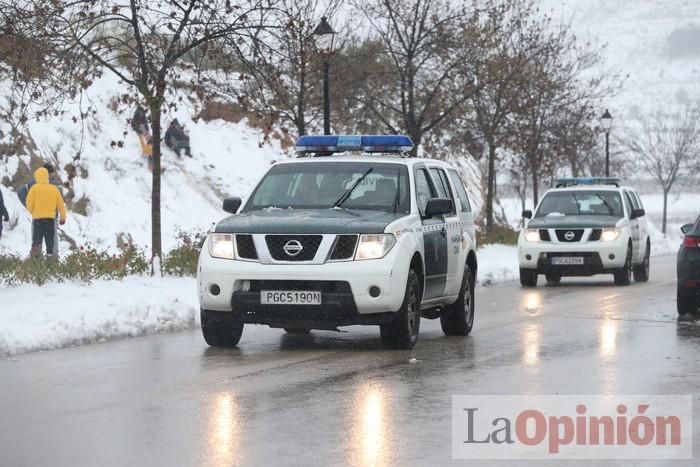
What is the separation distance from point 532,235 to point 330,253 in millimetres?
12873

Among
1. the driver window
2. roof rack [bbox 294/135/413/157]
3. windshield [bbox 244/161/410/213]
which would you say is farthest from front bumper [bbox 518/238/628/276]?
windshield [bbox 244/161/410/213]

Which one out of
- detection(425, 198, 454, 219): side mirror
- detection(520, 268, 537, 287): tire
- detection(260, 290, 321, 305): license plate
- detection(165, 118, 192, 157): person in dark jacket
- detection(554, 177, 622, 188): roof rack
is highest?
detection(165, 118, 192, 157): person in dark jacket

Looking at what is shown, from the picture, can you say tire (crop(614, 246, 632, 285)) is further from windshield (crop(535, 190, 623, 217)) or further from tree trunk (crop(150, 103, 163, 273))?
tree trunk (crop(150, 103, 163, 273))

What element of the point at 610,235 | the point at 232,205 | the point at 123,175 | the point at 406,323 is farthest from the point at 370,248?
the point at 123,175

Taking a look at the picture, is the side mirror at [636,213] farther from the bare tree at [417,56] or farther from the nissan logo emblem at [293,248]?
the nissan logo emblem at [293,248]

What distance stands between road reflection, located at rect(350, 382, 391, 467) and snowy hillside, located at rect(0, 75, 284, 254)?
24.1 meters

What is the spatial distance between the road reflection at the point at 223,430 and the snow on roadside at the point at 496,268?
1523 cm

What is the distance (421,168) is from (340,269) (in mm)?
2404

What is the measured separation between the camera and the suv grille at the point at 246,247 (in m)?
12.5

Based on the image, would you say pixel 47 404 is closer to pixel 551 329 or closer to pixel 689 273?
pixel 551 329

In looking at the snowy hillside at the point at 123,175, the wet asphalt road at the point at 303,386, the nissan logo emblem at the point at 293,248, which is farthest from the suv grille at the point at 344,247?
the snowy hillside at the point at 123,175

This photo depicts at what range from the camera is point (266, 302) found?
1227 centimetres

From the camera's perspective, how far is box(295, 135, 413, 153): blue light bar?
14.4 meters

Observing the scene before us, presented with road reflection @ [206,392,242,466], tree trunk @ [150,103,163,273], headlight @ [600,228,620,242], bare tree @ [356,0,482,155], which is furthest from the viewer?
bare tree @ [356,0,482,155]
